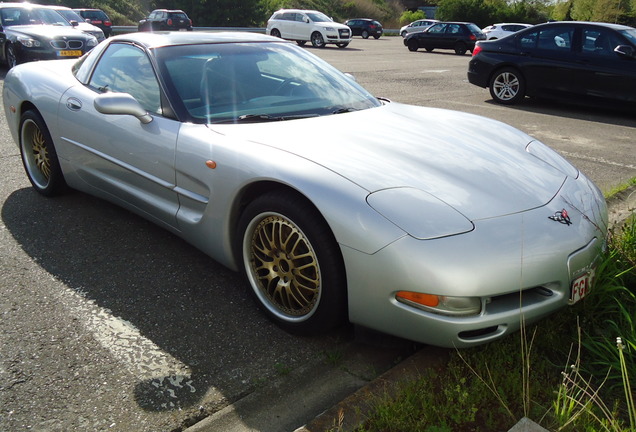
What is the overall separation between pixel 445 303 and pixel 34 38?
12.5 m

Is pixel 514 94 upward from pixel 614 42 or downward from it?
downward

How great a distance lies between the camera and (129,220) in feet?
14.9

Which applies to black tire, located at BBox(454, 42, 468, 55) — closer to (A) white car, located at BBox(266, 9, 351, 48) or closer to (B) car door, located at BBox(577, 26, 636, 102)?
(A) white car, located at BBox(266, 9, 351, 48)

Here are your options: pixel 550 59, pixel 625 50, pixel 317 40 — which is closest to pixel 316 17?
pixel 317 40

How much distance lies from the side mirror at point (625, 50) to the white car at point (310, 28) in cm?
1869

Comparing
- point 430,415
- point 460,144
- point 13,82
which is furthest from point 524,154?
point 13,82

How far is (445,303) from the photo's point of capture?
2494 mm

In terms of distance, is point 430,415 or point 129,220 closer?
point 430,415

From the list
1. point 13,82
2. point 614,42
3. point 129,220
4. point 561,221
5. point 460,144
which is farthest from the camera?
point 614,42

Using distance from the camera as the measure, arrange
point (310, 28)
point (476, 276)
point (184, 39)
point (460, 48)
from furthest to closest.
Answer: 1. point (310, 28)
2. point (460, 48)
3. point (184, 39)
4. point (476, 276)

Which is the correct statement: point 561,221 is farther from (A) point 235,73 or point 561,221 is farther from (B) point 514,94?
(B) point 514,94

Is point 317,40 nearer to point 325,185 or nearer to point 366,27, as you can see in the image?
point 366,27

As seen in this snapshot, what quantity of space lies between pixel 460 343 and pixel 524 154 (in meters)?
Answer: 1.39

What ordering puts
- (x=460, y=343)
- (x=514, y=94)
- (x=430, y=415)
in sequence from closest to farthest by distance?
A: (x=430, y=415) → (x=460, y=343) → (x=514, y=94)
